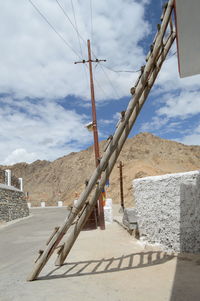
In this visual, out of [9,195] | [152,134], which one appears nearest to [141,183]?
[9,195]

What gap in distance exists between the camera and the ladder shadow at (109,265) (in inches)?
224

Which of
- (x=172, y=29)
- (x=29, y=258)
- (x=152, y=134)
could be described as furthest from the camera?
(x=152, y=134)

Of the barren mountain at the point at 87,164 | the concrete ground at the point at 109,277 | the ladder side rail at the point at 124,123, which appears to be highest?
the barren mountain at the point at 87,164

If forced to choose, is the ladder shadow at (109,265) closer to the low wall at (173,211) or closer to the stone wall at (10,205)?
the low wall at (173,211)

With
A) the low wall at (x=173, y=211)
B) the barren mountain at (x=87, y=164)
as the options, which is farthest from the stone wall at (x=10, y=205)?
the barren mountain at (x=87, y=164)

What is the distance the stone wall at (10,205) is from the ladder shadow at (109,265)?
1610cm

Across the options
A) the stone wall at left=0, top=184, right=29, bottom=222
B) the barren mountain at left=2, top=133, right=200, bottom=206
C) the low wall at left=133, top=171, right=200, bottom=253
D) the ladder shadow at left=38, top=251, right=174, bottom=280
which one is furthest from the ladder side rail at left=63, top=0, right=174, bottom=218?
the barren mountain at left=2, top=133, right=200, bottom=206

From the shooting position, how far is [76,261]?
6605 mm

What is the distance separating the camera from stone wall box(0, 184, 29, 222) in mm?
21781

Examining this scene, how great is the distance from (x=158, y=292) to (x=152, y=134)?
8743cm

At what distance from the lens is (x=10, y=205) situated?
23734mm

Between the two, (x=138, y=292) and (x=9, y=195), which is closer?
(x=138, y=292)

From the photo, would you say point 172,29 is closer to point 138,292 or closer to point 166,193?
point 166,193

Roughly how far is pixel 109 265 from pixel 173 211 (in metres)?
1.93
